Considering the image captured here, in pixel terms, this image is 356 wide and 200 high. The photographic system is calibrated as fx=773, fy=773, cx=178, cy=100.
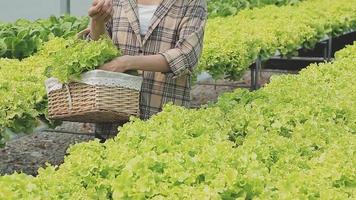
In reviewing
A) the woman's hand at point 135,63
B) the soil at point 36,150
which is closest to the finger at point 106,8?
the woman's hand at point 135,63

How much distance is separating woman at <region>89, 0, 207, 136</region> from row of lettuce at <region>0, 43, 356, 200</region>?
0.26 metres

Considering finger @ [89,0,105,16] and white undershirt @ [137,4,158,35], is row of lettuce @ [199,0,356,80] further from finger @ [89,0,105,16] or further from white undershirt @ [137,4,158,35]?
finger @ [89,0,105,16]

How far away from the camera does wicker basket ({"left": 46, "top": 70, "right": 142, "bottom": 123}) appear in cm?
402

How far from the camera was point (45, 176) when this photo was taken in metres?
3.22

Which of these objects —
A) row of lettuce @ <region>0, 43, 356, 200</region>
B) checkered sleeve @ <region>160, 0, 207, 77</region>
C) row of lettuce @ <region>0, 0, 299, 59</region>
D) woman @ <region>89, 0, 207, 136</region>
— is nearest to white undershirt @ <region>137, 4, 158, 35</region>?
woman @ <region>89, 0, 207, 136</region>

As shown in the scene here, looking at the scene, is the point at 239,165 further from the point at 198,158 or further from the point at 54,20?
the point at 54,20

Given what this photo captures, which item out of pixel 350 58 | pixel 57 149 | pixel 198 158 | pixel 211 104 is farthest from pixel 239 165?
pixel 57 149

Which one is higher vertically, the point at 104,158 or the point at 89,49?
the point at 89,49

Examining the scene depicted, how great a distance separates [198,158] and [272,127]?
994mm

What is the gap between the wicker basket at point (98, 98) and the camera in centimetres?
402

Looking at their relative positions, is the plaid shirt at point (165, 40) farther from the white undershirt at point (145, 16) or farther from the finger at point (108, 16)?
the finger at point (108, 16)

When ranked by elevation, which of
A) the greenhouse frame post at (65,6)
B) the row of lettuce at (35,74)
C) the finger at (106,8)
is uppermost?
the finger at (106,8)

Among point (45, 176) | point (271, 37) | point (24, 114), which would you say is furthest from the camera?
point (271, 37)

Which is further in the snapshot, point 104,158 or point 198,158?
point 104,158
